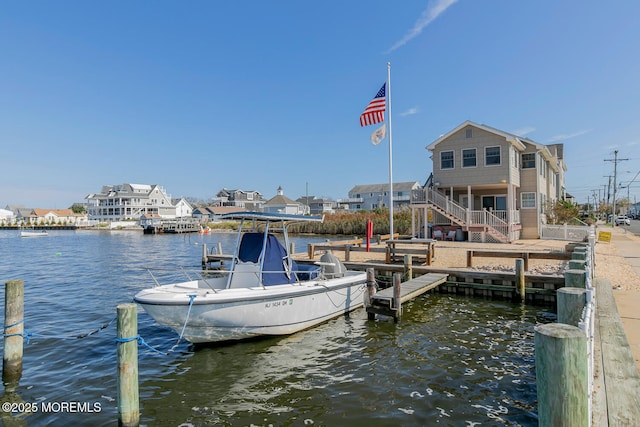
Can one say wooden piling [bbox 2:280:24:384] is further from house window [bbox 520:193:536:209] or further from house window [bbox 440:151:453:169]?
house window [bbox 520:193:536:209]

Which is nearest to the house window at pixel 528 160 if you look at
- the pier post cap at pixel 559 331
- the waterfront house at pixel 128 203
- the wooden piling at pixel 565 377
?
the pier post cap at pixel 559 331

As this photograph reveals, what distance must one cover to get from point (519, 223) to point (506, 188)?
261 centimetres

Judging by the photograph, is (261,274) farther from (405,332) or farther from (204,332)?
(405,332)

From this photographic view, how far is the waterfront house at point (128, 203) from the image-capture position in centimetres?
9791

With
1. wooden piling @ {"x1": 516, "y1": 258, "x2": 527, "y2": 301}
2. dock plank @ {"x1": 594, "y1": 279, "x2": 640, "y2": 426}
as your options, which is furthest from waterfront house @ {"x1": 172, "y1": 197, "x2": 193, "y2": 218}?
dock plank @ {"x1": 594, "y1": 279, "x2": 640, "y2": 426}

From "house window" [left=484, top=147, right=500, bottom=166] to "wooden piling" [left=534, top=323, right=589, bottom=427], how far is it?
2380 centimetres

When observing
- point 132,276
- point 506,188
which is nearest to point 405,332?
point 132,276

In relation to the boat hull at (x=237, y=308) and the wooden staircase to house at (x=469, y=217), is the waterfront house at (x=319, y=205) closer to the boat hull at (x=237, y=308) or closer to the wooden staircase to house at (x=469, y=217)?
the wooden staircase to house at (x=469, y=217)

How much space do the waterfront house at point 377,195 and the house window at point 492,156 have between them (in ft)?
180

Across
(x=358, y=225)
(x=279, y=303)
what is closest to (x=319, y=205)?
(x=358, y=225)

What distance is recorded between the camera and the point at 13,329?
6934mm

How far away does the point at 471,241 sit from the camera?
80.8 feet

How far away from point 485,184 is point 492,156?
6.06ft

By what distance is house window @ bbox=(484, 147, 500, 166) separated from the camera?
79.7 feet
